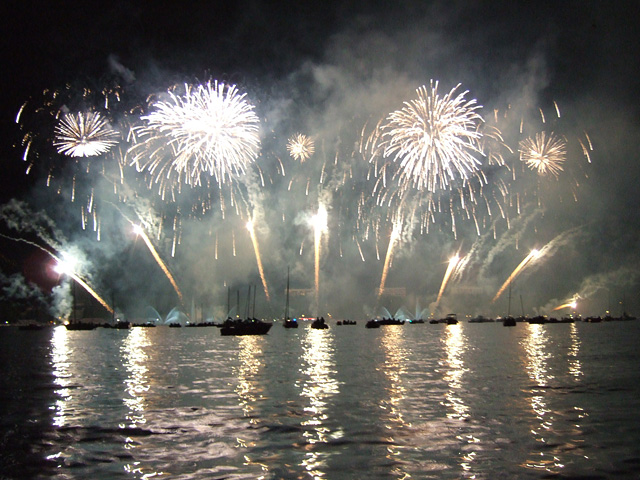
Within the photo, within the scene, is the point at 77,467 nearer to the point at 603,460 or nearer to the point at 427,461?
the point at 427,461

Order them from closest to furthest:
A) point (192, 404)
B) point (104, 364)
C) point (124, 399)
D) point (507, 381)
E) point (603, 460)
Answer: point (603, 460) < point (192, 404) < point (124, 399) < point (507, 381) < point (104, 364)

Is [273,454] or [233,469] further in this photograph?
[273,454]

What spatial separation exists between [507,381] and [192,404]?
20061 mm

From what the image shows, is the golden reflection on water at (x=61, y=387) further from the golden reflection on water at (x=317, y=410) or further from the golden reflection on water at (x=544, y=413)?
the golden reflection on water at (x=544, y=413)

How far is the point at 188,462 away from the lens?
1625cm

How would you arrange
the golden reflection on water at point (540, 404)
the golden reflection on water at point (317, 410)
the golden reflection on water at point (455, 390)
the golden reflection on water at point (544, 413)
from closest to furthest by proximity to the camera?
the golden reflection on water at point (544, 413) → the golden reflection on water at point (317, 410) → the golden reflection on water at point (540, 404) → the golden reflection on water at point (455, 390)

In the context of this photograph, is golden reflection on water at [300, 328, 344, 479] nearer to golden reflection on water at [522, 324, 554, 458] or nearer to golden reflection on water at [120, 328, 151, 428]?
golden reflection on water at [522, 324, 554, 458]

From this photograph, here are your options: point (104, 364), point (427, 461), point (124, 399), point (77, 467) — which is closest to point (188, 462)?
point (77, 467)

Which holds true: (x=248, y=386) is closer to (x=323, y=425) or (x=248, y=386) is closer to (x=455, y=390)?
(x=455, y=390)

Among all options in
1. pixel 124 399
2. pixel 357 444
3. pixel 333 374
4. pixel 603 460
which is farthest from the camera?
pixel 333 374

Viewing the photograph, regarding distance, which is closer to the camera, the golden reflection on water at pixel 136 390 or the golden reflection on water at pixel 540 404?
the golden reflection on water at pixel 540 404

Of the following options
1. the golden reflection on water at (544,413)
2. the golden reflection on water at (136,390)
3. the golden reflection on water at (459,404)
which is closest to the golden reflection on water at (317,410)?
the golden reflection on water at (459,404)

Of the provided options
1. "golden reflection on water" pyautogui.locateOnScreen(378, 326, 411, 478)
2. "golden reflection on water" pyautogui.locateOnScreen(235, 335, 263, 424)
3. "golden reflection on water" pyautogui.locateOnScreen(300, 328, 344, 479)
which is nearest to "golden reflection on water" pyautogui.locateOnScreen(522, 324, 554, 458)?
"golden reflection on water" pyautogui.locateOnScreen(378, 326, 411, 478)

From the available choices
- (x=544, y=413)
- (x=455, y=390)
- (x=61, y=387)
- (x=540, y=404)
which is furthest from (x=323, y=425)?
(x=61, y=387)
